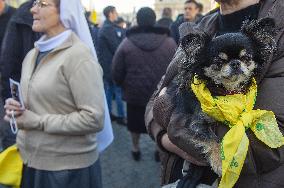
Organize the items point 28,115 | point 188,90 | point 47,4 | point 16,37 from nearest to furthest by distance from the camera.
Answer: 1. point 188,90
2. point 28,115
3. point 47,4
4. point 16,37

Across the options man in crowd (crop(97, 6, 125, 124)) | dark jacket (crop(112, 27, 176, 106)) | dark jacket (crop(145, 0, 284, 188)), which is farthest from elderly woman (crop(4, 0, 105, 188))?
man in crowd (crop(97, 6, 125, 124))

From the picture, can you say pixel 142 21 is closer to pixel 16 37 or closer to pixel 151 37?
pixel 151 37

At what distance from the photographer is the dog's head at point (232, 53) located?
1.41 meters

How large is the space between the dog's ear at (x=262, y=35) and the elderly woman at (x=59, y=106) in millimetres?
1187

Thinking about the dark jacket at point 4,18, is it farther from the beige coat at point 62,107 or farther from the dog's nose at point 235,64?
the dog's nose at point 235,64

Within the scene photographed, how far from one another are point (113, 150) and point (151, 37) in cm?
163

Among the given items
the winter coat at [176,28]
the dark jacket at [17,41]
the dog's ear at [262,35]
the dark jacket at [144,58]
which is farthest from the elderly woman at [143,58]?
the dog's ear at [262,35]

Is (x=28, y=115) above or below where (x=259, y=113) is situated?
below

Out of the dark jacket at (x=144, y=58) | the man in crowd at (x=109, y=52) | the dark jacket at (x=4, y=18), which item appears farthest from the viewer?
the man in crowd at (x=109, y=52)

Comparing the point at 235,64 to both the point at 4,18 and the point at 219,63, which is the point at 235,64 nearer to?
the point at 219,63

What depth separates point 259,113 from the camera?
4.56 ft

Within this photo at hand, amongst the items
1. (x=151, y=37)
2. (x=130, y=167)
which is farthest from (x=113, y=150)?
(x=151, y=37)

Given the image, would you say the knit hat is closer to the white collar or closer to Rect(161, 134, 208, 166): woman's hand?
the white collar

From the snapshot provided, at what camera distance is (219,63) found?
4.71 ft
